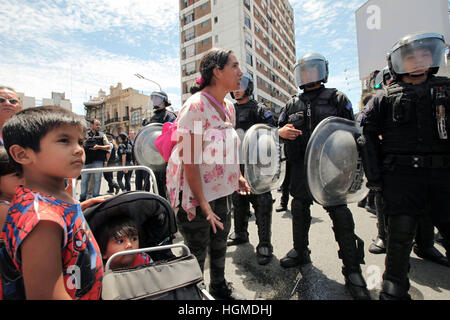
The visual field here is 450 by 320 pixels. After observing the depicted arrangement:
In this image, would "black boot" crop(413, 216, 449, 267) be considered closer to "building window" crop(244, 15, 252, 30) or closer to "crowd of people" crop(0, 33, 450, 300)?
"crowd of people" crop(0, 33, 450, 300)

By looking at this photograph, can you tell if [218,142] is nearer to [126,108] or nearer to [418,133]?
[418,133]

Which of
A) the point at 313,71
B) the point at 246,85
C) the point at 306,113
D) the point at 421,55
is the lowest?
the point at 306,113

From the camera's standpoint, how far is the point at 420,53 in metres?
1.74

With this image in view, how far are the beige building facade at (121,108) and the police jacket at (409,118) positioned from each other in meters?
39.2

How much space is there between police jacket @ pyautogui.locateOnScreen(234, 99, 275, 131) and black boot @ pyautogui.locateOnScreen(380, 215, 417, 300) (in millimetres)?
1722

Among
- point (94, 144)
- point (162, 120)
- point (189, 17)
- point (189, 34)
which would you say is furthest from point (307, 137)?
point (189, 17)

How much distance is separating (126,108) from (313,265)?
44947mm

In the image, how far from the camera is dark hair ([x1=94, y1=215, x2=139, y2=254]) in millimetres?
1334

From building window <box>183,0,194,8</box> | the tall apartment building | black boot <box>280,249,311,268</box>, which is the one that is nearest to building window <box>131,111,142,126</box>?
the tall apartment building

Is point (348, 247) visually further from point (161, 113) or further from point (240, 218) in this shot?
point (161, 113)

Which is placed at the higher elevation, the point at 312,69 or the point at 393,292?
the point at 312,69

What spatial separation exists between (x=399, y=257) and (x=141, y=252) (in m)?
1.91

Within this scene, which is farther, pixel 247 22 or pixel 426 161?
pixel 247 22

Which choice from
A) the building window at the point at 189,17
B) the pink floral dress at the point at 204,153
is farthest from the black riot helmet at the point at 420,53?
the building window at the point at 189,17
